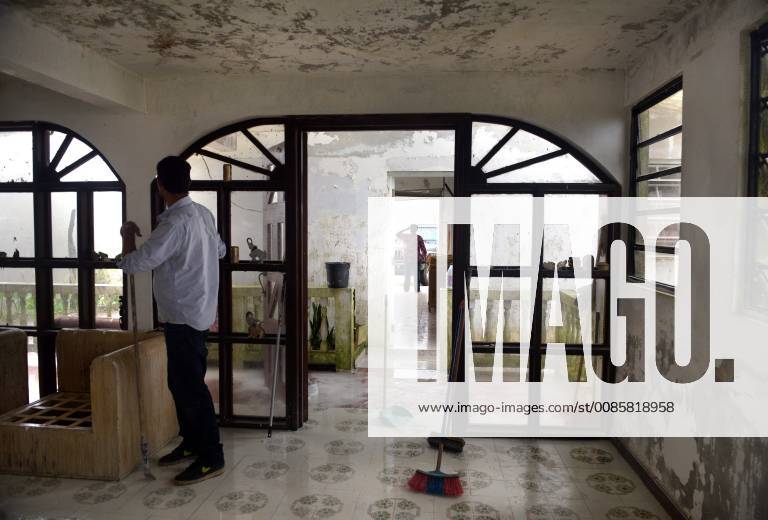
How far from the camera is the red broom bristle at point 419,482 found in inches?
114

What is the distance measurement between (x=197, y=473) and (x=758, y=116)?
3.28 metres

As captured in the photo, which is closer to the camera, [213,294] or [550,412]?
[213,294]

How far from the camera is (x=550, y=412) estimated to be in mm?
3752

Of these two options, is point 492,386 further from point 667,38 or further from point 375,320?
point 375,320

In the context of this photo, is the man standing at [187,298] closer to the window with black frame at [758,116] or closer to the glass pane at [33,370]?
the glass pane at [33,370]

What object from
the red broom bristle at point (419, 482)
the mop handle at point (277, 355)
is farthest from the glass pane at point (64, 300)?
the red broom bristle at point (419, 482)

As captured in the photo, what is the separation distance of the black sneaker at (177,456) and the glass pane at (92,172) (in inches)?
80.7

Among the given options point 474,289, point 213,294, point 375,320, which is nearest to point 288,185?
point 213,294

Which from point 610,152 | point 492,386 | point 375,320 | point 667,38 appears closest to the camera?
point 667,38

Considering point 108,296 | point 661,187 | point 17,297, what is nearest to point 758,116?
point 661,187

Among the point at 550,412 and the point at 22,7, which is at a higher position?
the point at 22,7

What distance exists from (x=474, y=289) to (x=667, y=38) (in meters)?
A: 1.88

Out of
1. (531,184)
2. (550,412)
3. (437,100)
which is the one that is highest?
(437,100)

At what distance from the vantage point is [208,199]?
3814 millimetres
